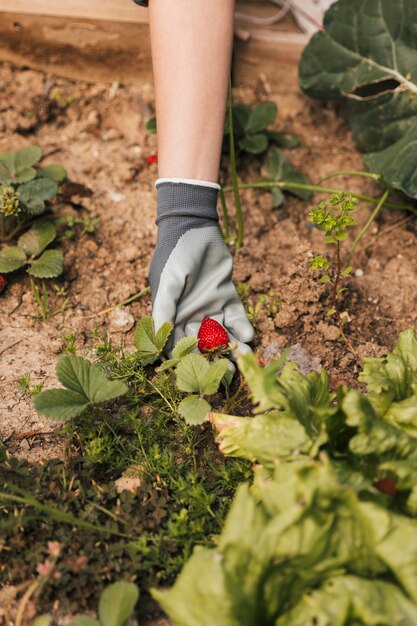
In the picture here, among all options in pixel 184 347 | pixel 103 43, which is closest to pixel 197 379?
pixel 184 347

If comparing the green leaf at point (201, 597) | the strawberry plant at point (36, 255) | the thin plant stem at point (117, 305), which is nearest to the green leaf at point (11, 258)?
the strawberry plant at point (36, 255)

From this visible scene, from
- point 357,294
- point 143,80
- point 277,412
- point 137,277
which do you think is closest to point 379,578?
point 277,412

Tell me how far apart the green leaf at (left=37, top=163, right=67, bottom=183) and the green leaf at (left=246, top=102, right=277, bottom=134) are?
0.83 metres

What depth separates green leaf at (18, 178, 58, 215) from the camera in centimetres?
235

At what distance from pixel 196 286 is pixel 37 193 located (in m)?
0.73

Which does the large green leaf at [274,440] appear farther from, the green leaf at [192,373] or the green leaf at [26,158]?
the green leaf at [26,158]

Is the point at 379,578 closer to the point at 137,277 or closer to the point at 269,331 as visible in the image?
the point at 269,331

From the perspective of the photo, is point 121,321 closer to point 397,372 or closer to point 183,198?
point 183,198

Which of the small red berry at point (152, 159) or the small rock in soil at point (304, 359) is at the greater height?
the small red berry at point (152, 159)

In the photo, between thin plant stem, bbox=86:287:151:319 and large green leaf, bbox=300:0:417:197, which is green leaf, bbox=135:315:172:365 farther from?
large green leaf, bbox=300:0:417:197

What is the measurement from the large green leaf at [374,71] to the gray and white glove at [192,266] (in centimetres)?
82

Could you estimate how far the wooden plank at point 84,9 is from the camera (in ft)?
9.32

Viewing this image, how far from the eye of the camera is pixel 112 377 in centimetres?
199

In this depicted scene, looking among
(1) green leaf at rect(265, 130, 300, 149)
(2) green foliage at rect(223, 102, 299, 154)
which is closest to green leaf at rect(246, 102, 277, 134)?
(2) green foliage at rect(223, 102, 299, 154)
